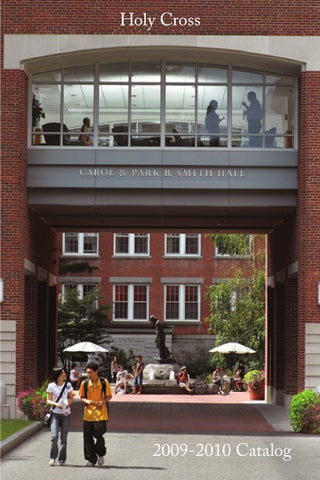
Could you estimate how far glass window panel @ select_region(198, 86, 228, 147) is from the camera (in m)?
29.2

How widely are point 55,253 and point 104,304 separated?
23.8 m

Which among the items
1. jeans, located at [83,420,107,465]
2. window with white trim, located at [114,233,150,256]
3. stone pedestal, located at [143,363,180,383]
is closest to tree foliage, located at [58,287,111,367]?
window with white trim, located at [114,233,150,256]

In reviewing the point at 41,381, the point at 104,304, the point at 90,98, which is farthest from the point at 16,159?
the point at 104,304

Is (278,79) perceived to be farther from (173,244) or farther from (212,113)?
(173,244)

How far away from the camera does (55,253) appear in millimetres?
38156

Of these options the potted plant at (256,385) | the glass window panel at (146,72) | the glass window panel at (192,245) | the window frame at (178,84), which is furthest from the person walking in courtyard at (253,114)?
the glass window panel at (192,245)

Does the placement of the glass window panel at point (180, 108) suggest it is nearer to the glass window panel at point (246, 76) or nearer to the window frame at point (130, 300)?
the glass window panel at point (246, 76)

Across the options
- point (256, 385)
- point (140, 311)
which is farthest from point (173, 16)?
point (140, 311)

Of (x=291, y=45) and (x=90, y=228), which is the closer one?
(x=291, y=45)

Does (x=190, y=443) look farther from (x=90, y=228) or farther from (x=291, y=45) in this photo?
(x=90, y=228)

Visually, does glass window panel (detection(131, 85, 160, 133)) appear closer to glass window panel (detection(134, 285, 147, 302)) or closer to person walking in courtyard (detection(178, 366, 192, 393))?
person walking in courtyard (detection(178, 366, 192, 393))

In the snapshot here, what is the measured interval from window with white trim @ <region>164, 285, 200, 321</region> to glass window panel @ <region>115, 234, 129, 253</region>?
10.8ft

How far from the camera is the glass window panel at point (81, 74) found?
2938 cm

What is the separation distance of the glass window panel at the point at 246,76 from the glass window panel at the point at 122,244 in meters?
35.7
